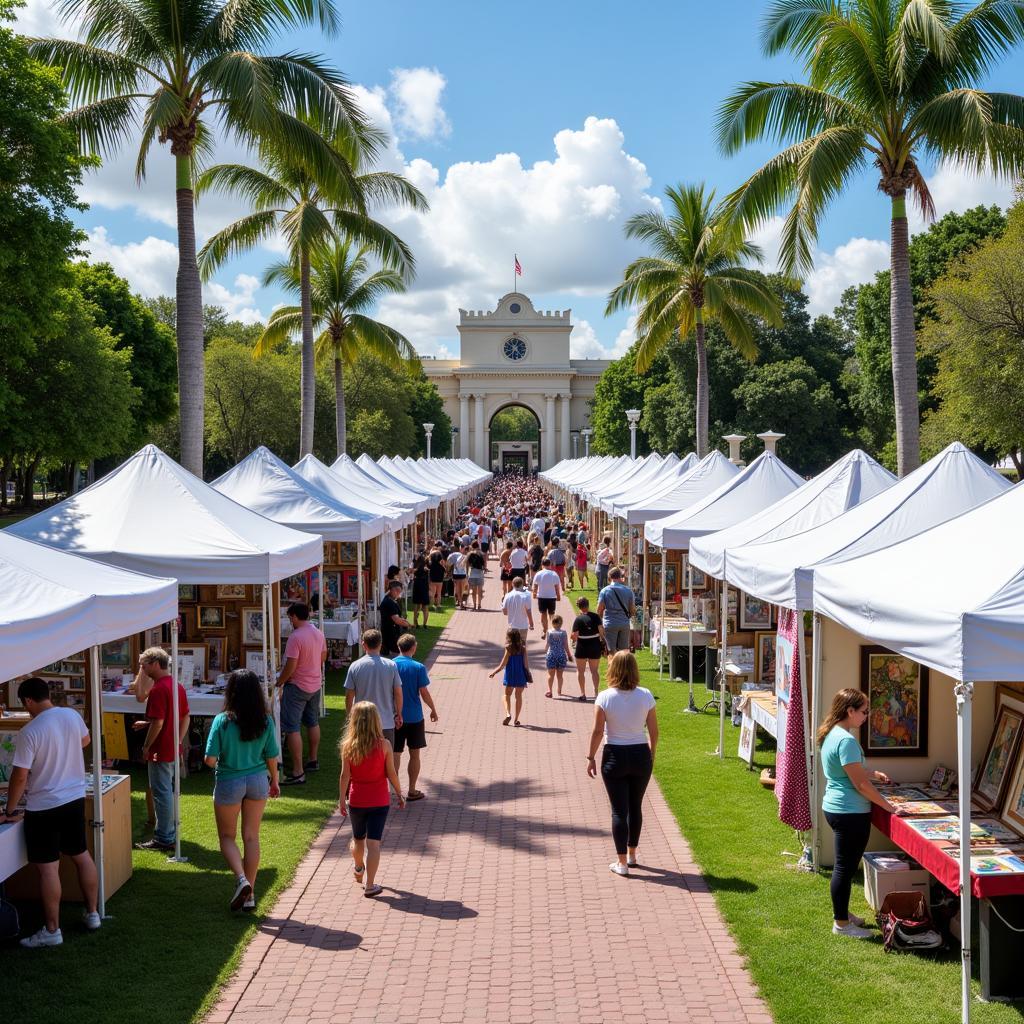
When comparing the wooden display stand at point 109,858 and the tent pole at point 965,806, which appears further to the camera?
the wooden display stand at point 109,858

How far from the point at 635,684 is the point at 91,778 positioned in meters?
4.23

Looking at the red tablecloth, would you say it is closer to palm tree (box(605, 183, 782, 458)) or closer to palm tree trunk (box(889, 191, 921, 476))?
palm tree trunk (box(889, 191, 921, 476))

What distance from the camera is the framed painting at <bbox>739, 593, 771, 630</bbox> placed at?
14409 millimetres

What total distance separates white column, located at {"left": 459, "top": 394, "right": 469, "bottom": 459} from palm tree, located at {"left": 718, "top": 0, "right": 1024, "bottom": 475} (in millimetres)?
89719

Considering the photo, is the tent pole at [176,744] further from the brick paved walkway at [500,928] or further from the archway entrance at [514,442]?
the archway entrance at [514,442]

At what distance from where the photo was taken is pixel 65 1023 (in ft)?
19.0

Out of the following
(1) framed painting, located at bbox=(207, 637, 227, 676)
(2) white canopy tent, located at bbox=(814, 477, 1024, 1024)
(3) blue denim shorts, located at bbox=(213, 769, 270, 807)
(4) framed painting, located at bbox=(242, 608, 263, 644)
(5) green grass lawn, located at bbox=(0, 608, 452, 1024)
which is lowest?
(5) green grass lawn, located at bbox=(0, 608, 452, 1024)

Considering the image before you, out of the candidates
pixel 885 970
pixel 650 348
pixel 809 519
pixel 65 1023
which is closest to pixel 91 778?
pixel 65 1023

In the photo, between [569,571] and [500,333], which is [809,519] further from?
[500,333]

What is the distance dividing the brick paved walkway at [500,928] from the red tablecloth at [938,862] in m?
1.36

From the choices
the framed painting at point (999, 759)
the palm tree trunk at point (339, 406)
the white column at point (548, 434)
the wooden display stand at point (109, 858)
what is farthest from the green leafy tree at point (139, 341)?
the white column at point (548, 434)

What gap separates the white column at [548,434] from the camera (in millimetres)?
104375

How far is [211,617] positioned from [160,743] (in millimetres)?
4436

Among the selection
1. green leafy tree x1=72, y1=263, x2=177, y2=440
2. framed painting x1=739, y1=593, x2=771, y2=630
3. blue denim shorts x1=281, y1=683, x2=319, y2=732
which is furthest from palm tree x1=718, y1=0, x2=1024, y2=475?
green leafy tree x1=72, y1=263, x2=177, y2=440
